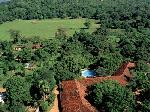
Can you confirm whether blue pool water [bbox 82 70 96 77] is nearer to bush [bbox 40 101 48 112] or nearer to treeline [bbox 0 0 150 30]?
bush [bbox 40 101 48 112]

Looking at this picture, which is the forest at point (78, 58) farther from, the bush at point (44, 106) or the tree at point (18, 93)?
the bush at point (44, 106)

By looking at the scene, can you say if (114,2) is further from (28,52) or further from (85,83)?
(85,83)

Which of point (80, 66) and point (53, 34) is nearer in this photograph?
point (80, 66)

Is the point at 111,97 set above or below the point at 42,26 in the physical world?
above

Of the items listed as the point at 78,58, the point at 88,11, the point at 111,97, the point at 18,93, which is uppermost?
the point at 111,97


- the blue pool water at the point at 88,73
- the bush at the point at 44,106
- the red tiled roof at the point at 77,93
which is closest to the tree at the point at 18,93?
the bush at the point at 44,106

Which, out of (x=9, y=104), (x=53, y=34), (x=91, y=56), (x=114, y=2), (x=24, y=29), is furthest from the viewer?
(x=114, y=2)

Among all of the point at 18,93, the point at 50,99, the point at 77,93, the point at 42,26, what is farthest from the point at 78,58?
the point at 42,26

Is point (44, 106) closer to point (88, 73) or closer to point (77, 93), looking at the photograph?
point (77, 93)

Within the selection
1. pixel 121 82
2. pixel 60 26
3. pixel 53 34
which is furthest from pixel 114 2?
pixel 121 82
